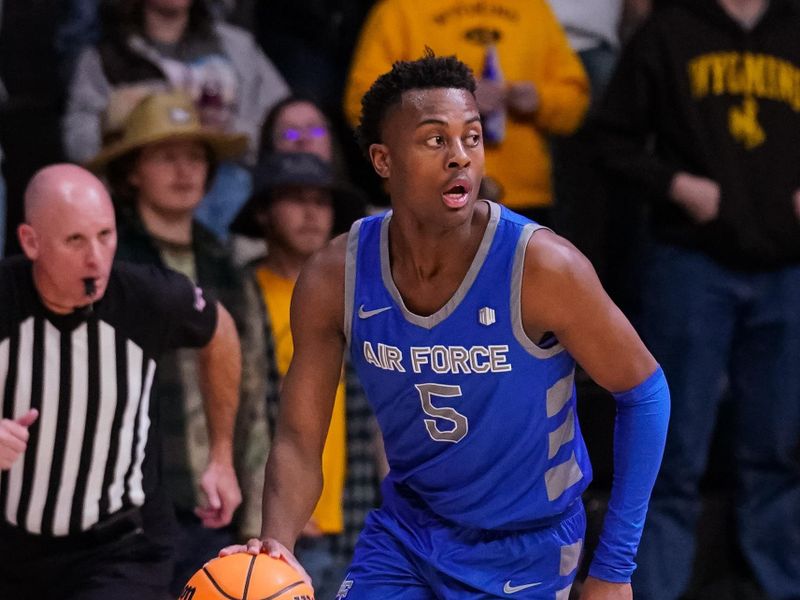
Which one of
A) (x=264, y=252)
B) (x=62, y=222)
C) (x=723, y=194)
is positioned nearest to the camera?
(x=62, y=222)

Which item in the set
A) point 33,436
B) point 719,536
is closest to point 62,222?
point 33,436

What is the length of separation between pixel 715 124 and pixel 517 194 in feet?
2.70

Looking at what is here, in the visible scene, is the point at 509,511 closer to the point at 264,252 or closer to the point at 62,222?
the point at 62,222

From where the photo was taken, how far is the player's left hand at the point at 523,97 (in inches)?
239

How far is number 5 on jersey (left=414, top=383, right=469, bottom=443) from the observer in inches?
142

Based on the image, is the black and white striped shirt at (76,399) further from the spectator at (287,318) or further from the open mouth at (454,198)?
the open mouth at (454,198)

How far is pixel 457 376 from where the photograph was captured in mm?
3594

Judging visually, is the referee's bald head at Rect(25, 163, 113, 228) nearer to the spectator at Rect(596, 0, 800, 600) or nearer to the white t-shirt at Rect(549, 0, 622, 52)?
the spectator at Rect(596, 0, 800, 600)

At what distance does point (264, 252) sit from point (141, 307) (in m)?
1.74

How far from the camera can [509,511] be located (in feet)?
12.1

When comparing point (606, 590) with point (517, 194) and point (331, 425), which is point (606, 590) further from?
point (517, 194)

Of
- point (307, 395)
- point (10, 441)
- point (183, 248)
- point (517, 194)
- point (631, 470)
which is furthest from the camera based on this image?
point (517, 194)

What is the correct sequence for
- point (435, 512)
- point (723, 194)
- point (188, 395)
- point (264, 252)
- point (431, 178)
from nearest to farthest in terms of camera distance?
1. point (431, 178)
2. point (435, 512)
3. point (188, 395)
4. point (723, 194)
5. point (264, 252)

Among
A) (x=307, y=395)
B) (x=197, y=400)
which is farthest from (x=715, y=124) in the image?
(x=307, y=395)
